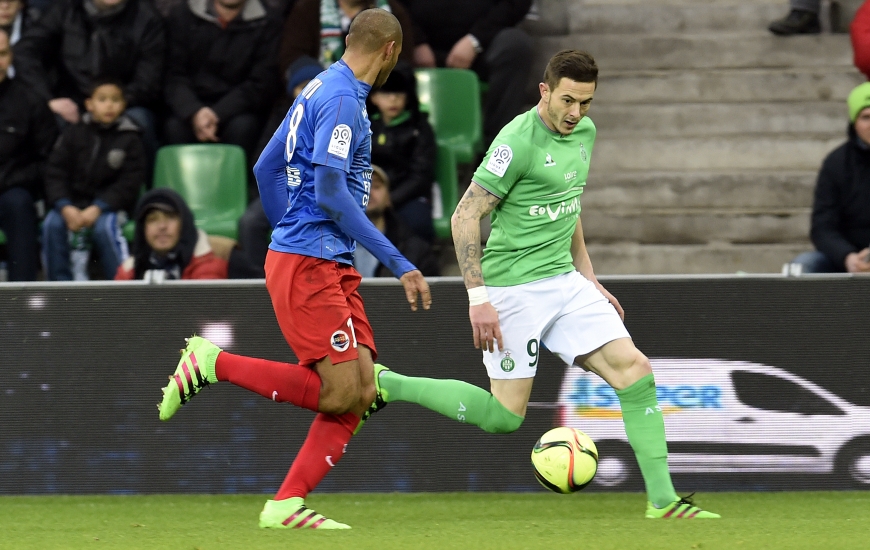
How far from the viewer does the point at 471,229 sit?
538 cm

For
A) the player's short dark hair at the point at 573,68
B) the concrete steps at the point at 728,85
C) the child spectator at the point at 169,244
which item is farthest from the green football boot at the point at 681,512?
the concrete steps at the point at 728,85

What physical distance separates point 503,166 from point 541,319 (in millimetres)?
667

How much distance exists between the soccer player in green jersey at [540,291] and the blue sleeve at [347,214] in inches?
22.2

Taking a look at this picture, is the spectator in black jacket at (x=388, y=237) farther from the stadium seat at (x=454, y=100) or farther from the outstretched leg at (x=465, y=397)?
the outstretched leg at (x=465, y=397)

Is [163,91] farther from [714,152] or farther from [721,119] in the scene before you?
[721,119]

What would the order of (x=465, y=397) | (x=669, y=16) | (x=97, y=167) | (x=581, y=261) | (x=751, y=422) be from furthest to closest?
(x=669, y=16) < (x=97, y=167) < (x=751, y=422) < (x=581, y=261) < (x=465, y=397)

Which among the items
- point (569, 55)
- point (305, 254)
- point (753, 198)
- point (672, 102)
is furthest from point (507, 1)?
point (305, 254)

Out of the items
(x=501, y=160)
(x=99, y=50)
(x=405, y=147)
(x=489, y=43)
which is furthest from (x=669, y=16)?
(x=501, y=160)

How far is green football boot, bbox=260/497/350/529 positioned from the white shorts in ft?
3.25

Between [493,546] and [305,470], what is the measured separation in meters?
0.94

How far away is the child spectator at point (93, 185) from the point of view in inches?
328

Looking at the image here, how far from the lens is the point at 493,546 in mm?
4625

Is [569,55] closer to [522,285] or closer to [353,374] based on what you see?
[522,285]

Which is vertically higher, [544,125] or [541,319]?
[544,125]
